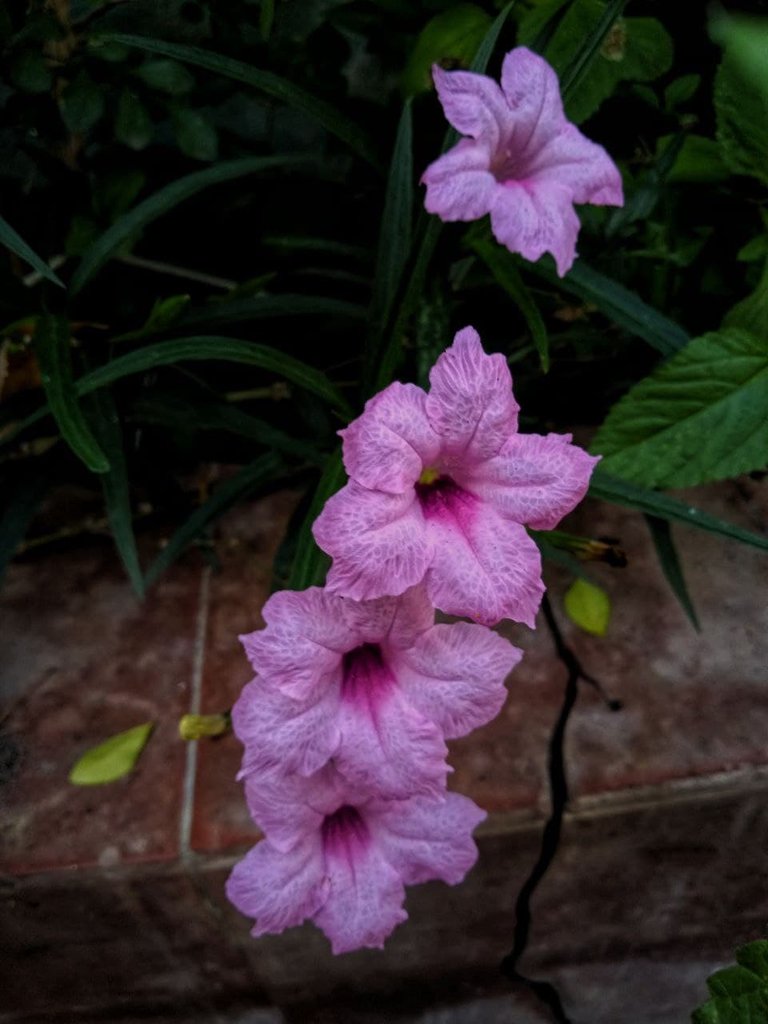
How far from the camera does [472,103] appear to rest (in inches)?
32.0

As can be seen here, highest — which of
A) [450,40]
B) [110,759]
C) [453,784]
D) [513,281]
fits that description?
[450,40]

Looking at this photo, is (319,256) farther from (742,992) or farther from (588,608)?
(742,992)

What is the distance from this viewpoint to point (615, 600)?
1211 millimetres

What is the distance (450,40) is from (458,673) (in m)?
0.79

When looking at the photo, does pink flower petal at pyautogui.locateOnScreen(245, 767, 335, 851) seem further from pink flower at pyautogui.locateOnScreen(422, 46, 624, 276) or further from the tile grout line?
pink flower at pyautogui.locateOnScreen(422, 46, 624, 276)

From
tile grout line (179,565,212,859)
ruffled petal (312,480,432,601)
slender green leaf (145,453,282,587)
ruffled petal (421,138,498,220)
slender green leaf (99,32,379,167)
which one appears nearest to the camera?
ruffled petal (312,480,432,601)

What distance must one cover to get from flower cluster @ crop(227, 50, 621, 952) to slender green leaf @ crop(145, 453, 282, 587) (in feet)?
1.33

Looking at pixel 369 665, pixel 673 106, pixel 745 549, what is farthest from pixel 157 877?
pixel 673 106

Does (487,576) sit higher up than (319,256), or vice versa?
(487,576)

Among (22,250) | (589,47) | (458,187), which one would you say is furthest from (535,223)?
(22,250)

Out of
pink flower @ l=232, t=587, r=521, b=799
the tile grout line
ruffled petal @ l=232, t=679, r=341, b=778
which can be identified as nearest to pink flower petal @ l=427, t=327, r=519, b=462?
pink flower @ l=232, t=587, r=521, b=799

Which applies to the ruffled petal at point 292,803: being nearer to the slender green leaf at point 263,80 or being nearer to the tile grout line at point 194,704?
the tile grout line at point 194,704

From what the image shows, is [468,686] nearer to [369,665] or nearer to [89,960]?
[369,665]

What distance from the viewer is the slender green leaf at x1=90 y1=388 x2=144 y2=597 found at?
96 cm
